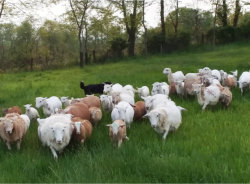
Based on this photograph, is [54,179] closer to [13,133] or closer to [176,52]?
[13,133]

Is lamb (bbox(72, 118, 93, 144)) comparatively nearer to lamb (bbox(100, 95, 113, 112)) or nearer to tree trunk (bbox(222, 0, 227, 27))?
lamb (bbox(100, 95, 113, 112))

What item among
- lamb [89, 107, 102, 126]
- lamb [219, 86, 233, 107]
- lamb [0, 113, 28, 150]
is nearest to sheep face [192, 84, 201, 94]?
lamb [219, 86, 233, 107]

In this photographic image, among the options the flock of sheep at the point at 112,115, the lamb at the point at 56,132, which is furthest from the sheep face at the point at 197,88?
the lamb at the point at 56,132

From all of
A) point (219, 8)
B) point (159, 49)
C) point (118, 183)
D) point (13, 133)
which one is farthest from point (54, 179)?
point (219, 8)

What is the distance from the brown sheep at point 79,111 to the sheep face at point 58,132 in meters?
1.70

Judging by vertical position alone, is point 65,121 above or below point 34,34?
below

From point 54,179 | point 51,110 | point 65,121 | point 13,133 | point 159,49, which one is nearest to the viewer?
point 54,179

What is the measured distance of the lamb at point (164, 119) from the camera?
21.4ft

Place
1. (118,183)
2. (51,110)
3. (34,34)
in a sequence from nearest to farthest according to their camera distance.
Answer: (118,183) < (51,110) < (34,34)

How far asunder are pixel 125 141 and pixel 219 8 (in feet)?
103

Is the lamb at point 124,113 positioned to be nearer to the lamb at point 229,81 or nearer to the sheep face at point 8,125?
the sheep face at point 8,125

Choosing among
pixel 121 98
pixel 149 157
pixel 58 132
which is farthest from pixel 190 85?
pixel 58 132

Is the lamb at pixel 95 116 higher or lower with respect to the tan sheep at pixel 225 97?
lower

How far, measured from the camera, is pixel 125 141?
20.6 ft
